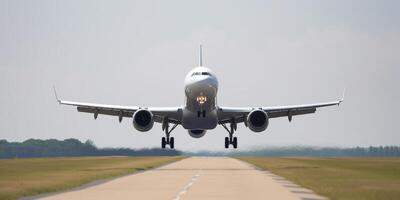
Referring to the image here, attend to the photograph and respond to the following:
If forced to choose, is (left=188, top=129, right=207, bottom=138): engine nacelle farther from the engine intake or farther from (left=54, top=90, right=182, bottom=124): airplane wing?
(left=54, top=90, right=182, bottom=124): airplane wing

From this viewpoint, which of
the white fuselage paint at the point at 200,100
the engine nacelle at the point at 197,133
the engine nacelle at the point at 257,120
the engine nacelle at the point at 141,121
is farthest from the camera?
the engine nacelle at the point at 197,133

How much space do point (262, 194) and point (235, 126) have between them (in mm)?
39268

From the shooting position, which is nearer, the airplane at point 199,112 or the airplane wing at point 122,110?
the airplane at point 199,112

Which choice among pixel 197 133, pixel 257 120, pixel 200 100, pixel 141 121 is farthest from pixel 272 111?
pixel 141 121

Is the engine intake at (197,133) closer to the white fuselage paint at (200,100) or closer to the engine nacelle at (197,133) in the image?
the engine nacelle at (197,133)

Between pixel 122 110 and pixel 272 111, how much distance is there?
45.5ft

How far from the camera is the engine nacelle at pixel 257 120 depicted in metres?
63.0

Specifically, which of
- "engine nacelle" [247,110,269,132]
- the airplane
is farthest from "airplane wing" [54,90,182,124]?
"engine nacelle" [247,110,269,132]

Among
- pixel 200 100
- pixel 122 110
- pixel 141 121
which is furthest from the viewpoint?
pixel 122 110

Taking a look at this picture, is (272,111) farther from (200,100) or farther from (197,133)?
(200,100)

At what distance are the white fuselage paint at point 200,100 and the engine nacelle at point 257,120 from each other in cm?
305

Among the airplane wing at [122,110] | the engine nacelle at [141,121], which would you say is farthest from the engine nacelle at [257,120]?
the engine nacelle at [141,121]

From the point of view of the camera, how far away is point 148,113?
62094mm

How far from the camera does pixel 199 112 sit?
2406 inches
